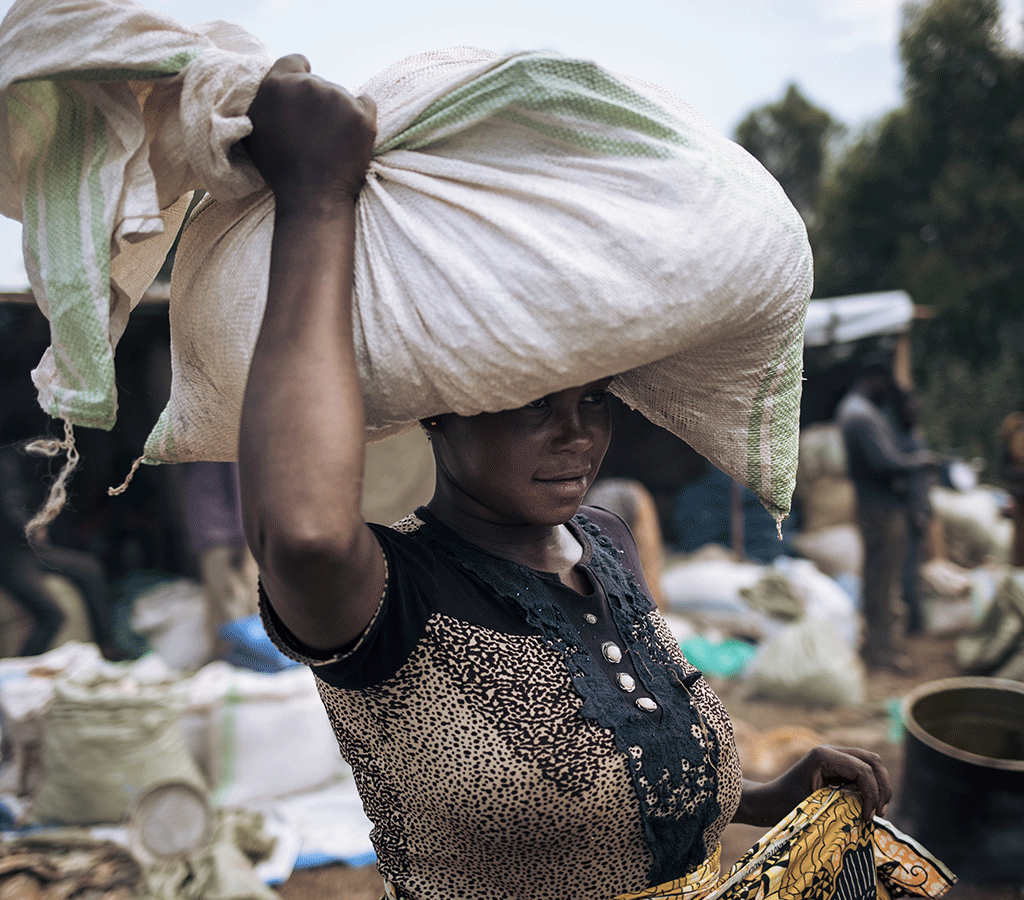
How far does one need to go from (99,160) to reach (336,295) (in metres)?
0.33

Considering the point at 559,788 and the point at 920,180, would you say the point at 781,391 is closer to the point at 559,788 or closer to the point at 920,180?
the point at 559,788

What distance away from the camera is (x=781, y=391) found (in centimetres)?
109

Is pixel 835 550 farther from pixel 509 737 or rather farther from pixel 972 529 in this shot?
pixel 509 737

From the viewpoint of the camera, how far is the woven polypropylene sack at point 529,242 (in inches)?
31.1

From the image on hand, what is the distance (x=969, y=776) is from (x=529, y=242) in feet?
9.62

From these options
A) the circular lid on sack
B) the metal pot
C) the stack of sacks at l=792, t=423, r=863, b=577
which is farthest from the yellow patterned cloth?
the stack of sacks at l=792, t=423, r=863, b=577

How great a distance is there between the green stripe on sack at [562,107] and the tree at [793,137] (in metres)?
22.9

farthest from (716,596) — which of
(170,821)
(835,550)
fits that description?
(170,821)

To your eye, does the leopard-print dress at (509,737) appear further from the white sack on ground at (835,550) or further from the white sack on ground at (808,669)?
the white sack on ground at (835,550)

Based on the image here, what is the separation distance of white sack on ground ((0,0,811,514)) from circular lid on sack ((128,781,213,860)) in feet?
7.79

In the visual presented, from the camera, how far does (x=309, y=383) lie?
0.74m

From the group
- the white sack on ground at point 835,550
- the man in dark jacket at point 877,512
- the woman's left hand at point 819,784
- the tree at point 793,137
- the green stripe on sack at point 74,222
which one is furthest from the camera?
the tree at point 793,137

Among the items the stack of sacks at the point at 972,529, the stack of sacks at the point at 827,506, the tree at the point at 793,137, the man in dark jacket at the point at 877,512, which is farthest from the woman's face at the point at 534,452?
the tree at the point at 793,137

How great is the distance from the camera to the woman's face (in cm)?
98
